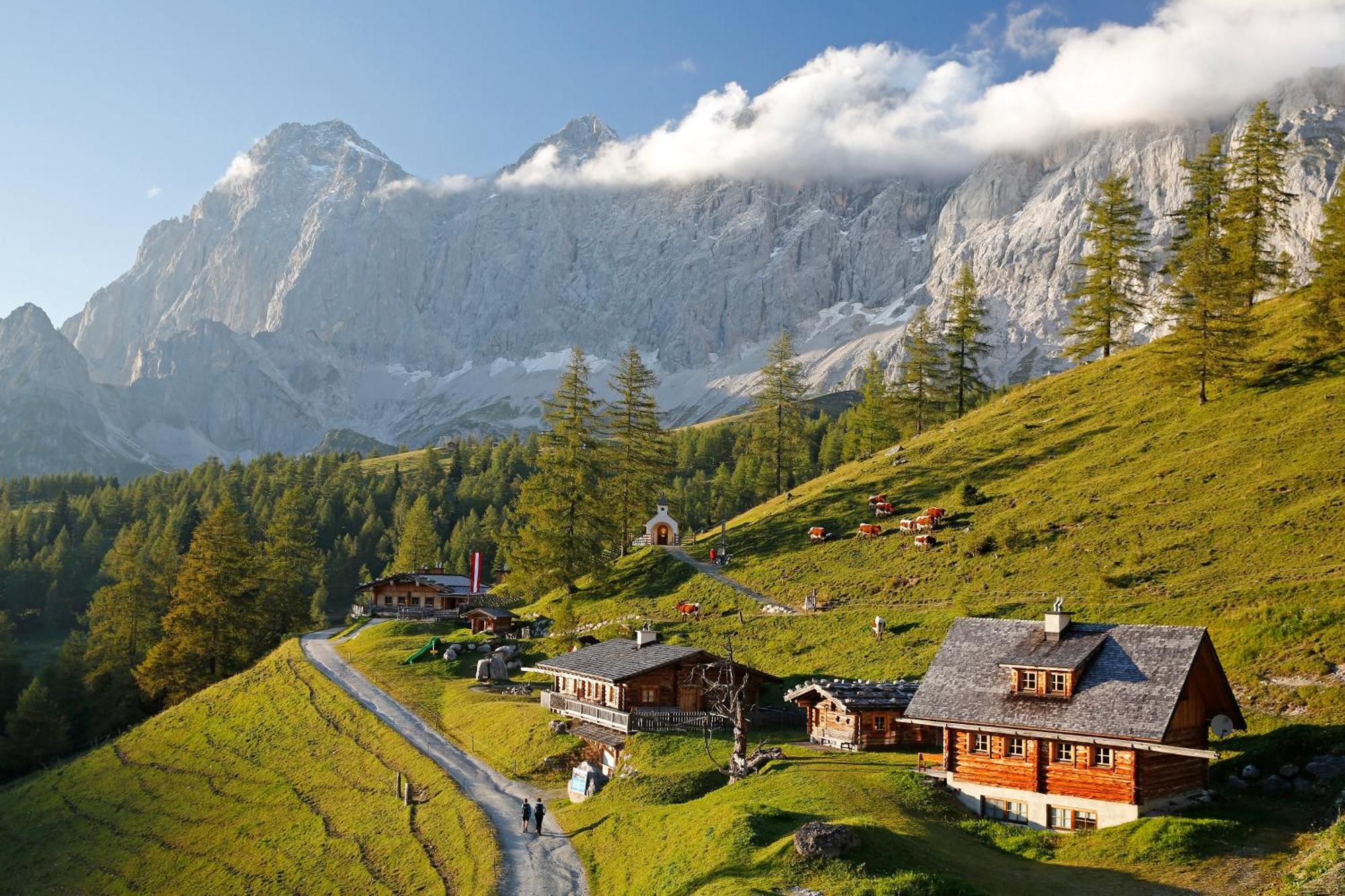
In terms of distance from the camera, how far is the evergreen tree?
76.8 metres

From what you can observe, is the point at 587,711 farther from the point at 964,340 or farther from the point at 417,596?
the point at 964,340

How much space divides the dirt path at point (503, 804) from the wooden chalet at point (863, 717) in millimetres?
12279

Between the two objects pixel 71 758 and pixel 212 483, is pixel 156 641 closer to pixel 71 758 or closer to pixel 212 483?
pixel 71 758

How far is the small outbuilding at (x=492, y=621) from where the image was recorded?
77375 mm

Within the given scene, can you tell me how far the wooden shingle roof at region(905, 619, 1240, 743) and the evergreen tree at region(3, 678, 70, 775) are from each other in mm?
73462

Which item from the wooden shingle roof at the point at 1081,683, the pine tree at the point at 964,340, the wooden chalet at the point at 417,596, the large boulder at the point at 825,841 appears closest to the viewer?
the large boulder at the point at 825,841

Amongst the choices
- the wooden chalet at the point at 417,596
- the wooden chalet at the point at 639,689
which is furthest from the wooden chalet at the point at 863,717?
the wooden chalet at the point at 417,596

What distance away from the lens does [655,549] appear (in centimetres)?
Answer: 8575

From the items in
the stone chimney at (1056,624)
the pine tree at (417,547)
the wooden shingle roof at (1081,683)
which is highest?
the pine tree at (417,547)

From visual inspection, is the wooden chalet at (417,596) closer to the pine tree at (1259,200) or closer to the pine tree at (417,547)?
the pine tree at (417,547)

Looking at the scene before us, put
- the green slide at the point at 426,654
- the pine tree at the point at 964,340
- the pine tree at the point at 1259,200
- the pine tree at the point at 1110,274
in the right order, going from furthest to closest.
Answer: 1. the pine tree at the point at 964,340
2. the pine tree at the point at 1110,274
3. the pine tree at the point at 1259,200
4. the green slide at the point at 426,654

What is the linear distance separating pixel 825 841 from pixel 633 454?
211ft

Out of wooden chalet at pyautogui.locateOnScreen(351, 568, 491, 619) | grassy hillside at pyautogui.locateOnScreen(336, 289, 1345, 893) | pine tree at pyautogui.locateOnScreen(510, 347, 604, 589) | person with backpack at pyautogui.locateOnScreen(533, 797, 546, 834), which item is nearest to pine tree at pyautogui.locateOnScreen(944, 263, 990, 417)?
grassy hillside at pyautogui.locateOnScreen(336, 289, 1345, 893)

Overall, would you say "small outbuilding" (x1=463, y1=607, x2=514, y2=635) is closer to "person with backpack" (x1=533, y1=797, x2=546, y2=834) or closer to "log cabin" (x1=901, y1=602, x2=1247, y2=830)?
"person with backpack" (x1=533, y1=797, x2=546, y2=834)
